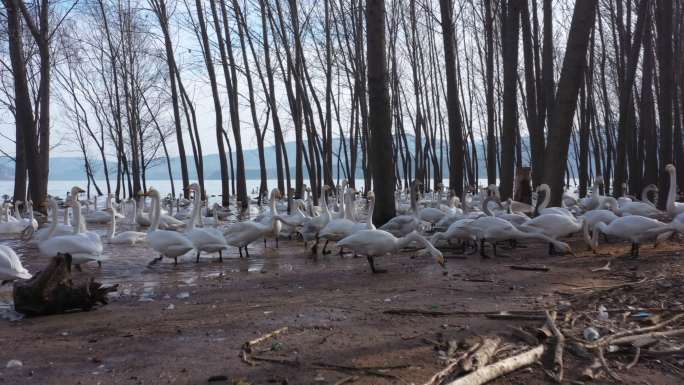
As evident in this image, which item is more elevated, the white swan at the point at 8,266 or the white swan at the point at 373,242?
the white swan at the point at 8,266

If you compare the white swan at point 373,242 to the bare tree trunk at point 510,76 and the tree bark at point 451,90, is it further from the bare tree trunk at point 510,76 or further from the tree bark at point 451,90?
the bare tree trunk at point 510,76

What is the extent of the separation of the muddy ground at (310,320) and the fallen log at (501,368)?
0.06 meters

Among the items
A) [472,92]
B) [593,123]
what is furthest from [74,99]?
[593,123]

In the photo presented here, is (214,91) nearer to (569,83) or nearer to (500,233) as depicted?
(569,83)

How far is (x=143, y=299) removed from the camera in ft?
21.5

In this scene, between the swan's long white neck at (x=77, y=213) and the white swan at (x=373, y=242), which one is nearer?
the white swan at (x=373, y=242)

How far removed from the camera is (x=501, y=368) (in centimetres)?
363

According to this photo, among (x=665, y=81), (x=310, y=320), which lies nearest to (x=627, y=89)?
(x=665, y=81)

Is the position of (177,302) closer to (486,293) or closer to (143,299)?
(143,299)

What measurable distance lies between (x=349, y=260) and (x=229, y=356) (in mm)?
5593

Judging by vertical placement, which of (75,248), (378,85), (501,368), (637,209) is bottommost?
(501,368)

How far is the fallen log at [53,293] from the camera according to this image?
18.2 feet

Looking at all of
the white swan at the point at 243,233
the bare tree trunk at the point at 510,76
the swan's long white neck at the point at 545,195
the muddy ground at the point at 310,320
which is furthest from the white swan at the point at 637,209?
the white swan at the point at 243,233

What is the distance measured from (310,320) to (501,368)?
196 cm
